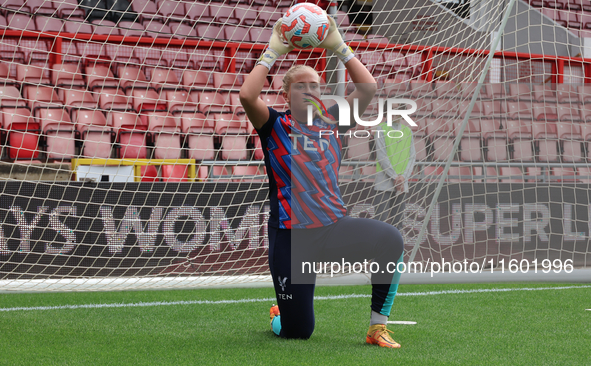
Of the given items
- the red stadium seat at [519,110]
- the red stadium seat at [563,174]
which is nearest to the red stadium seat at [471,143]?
the red stadium seat at [519,110]

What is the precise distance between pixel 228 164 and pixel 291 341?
272 cm

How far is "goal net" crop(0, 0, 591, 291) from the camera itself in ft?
15.1

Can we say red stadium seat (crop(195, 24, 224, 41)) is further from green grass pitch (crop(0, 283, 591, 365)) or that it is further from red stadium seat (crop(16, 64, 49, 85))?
green grass pitch (crop(0, 283, 591, 365))

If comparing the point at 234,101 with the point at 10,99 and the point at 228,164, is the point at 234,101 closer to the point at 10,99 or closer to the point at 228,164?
the point at 228,164

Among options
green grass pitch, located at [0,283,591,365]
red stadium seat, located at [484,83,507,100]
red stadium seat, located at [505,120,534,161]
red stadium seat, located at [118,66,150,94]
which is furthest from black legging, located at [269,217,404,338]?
red stadium seat, located at [484,83,507,100]

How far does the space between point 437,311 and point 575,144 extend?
5565 millimetres

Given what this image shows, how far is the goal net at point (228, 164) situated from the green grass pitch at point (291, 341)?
0.24 meters

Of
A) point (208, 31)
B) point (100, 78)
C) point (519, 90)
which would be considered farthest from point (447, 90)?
point (519, 90)

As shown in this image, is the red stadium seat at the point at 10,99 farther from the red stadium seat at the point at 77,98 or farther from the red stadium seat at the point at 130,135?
the red stadium seat at the point at 130,135

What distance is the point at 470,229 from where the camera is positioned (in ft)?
19.6

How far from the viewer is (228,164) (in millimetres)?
5480

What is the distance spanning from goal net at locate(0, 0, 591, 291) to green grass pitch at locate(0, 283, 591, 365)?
238 millimetres

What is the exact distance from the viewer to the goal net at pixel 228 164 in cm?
461

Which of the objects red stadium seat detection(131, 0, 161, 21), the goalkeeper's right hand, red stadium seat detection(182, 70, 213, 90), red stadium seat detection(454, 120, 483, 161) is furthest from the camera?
red stadium seat detection(131, 0, 161, 21)
